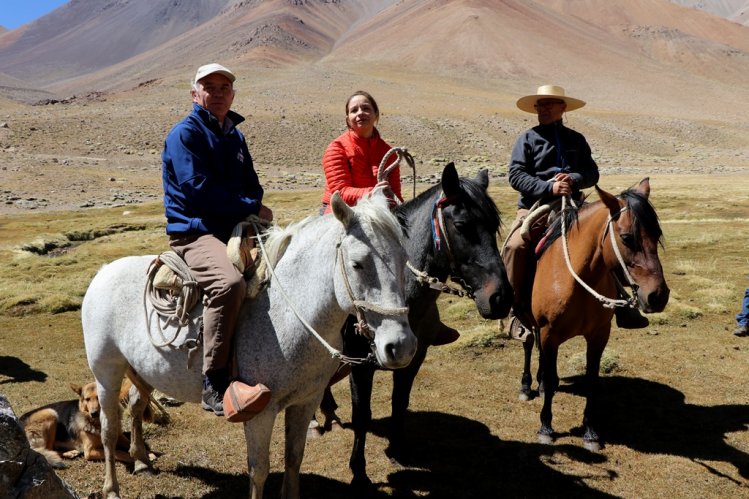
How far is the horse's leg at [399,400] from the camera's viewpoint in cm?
544

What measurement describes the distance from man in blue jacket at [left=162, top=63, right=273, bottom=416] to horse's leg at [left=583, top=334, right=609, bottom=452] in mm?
3856

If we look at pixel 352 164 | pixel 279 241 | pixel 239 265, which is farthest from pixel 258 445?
pixel 352 164

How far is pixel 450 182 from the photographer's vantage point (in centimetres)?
433

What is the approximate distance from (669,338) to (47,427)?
9.15 meters

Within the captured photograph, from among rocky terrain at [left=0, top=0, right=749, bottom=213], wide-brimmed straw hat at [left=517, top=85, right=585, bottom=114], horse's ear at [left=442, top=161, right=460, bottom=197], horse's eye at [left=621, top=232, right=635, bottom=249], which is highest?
rocky terrain at [left=0, top=0, right=749, bottom=213]

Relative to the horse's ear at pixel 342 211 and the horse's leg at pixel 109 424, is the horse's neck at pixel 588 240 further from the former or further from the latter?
the horse's leg at pixel 109 424

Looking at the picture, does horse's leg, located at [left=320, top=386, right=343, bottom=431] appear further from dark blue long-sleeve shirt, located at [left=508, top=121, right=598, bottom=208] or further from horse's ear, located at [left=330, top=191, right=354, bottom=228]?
horse's ear, located at [left=330, top=191, right=354, bottom=228]

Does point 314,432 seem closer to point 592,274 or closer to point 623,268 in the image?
point 592,274

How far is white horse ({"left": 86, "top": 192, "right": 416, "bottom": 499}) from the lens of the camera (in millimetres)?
3184

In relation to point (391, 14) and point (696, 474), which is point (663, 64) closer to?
point (391, 14)

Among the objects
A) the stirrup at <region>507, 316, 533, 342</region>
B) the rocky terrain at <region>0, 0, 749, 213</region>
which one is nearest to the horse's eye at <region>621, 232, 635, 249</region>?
the stirrup at <region>507, 316, 533, 342</region>

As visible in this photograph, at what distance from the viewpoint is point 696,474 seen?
525 cm

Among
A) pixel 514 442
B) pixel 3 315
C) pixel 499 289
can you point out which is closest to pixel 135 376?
pixel 499 289

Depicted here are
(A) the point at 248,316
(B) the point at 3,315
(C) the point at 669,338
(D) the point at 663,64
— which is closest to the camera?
(A) the point at 248,316
